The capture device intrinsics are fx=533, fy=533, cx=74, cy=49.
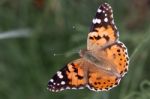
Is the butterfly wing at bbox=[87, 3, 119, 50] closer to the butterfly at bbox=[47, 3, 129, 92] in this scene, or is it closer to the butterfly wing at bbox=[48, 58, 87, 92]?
the butterfly at bbox=[47, 3, 129, 92]

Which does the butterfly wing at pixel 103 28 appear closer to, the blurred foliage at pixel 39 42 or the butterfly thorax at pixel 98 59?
the butterfly thorax at pixel 98 59

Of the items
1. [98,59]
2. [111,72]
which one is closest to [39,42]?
[98,59]

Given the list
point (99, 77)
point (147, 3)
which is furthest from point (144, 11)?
point (99, 77)

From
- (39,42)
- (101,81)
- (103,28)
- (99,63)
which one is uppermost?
(39,42)

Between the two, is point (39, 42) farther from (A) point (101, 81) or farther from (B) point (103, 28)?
(A) point (101, 81)

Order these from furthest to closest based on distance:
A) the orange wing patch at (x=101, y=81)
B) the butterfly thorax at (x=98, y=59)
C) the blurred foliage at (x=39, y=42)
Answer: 1. the blurred foliage at (x=39, y=42)
2. the butterfly thorax at (x=98, y=59)
3. the orange wing patch at (x=101, y=81)

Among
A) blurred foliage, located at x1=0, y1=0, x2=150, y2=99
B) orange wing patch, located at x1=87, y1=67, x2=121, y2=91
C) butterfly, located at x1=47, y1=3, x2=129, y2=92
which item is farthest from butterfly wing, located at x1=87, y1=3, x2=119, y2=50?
blurred foliage, located at x1=0, y1=0, x2=150, y2=99

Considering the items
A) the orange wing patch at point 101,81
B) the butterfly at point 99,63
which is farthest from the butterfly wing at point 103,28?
the orange wing patch at point 101,81
